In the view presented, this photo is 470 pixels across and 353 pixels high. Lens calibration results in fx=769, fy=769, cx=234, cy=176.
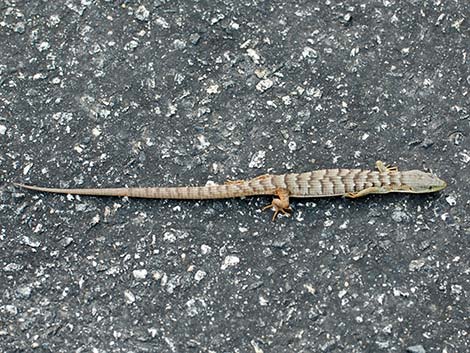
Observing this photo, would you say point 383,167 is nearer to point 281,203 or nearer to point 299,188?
point 299,188

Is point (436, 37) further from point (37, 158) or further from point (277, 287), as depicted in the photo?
point (37, 158)

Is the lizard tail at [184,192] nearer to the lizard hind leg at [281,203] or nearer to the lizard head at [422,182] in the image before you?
the lizard hind leg at [281,203]

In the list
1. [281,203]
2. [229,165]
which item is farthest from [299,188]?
[229,165]

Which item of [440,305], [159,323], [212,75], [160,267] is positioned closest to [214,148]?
[212,75]

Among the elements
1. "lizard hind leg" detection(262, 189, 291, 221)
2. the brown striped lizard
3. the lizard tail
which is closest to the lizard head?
the brown striped lizard

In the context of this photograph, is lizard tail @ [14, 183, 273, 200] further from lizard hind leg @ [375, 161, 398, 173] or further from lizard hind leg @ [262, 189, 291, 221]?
Result: lizard hind leg @ [375, 161, 398, 173]

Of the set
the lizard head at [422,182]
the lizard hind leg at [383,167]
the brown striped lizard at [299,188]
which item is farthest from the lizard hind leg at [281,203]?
the lizard head at [422,182]
